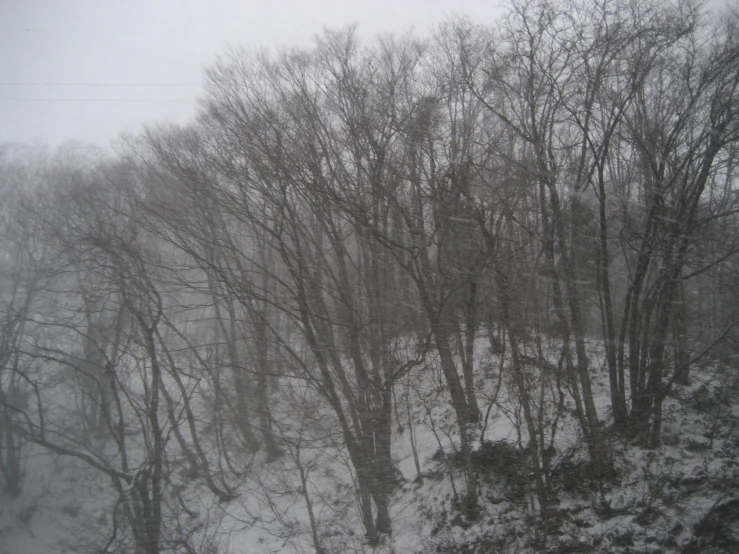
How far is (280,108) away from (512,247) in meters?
3.19

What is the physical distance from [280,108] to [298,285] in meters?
2.17

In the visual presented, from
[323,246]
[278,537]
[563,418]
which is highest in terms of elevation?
[323,246]

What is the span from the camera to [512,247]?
537cm

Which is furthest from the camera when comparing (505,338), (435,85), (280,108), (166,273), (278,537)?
(435,85)

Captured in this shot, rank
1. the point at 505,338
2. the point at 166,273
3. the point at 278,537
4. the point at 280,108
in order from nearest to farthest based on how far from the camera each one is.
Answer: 1. the point at 278,537
2. the point at 166,273
3. the point at 505,338
4. the point at 280,108

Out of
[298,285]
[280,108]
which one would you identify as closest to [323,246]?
[298,285]

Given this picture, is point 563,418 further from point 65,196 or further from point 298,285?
point 65,196

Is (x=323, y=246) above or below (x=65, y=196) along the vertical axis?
below

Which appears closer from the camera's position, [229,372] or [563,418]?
[229,372]

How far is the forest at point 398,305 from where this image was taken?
178 inches

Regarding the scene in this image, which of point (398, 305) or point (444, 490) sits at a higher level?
point (398, 305)

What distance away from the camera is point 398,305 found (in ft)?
17.4

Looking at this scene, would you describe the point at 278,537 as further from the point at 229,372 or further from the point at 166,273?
the point at 166,273

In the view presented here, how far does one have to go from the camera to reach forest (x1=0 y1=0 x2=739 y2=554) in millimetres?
4512
